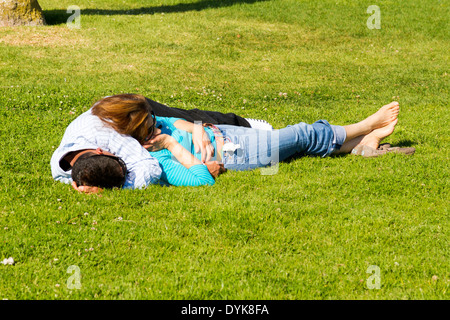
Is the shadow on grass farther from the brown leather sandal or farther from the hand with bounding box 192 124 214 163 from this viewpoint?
the brown leather sandal

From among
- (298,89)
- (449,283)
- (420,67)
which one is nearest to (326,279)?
(449,283)

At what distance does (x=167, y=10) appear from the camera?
17.6 meters

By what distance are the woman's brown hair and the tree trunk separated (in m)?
10.9

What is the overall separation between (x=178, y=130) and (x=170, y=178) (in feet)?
2.31

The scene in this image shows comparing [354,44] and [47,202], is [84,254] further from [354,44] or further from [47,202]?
[354,44]

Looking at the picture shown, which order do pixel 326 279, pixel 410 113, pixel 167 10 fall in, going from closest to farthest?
pixel 326 279 → pixel 410 113 → pixel 167 10

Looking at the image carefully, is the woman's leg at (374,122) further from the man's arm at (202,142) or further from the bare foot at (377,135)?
the man's arm at (202,142)

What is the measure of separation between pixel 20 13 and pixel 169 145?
36.7 ft

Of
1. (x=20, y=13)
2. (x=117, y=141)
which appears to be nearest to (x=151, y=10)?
(x=20, y=13)

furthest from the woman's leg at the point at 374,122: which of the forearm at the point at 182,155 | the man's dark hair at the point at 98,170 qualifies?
the man's dark hair at the point at 98,170

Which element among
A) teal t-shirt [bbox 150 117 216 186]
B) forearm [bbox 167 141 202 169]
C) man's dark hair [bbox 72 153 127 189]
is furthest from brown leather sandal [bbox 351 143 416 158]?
man's dark hair [bbox 72 153 127 189]

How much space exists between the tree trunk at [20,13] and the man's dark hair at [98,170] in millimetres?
11359

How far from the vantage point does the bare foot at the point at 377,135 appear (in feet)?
22.6

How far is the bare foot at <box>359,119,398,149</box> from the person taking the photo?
6.89 m
